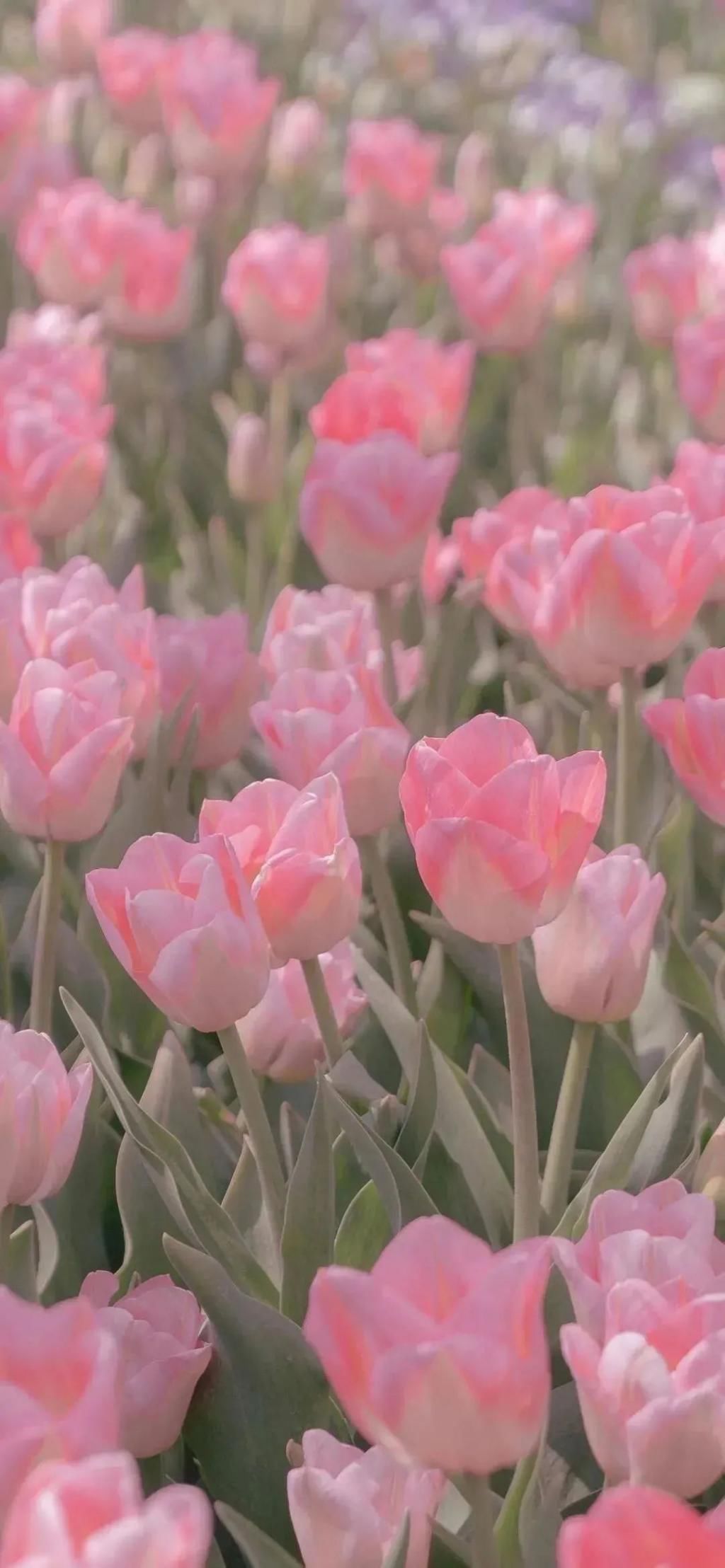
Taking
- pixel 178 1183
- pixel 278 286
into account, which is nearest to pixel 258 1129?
pixel 178 1183

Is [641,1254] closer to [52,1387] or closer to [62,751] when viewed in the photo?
[52,1387]

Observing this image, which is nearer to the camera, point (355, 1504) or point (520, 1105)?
point (355, 1504)

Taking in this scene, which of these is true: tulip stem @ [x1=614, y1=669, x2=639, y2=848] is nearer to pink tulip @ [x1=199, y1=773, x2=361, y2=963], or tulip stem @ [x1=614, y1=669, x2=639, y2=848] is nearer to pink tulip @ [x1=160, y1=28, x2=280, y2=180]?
pink tulip @ [x1=199, y1=773, x2=361, y2=963]

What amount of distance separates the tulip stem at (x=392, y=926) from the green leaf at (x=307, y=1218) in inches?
7.9

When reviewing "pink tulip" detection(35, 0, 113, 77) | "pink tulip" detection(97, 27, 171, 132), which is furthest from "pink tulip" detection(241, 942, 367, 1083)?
"pink tulip" detection(35, 0, 113, 77)

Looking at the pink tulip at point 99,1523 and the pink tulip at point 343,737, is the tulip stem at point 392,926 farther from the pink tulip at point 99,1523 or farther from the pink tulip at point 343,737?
the pink tulip at point 99,1523

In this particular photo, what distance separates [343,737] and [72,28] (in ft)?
6.41

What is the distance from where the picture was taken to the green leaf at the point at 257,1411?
24.6 inches

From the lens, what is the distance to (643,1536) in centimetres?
39

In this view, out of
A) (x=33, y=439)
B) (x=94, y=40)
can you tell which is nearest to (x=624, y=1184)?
(x=33, y=439)

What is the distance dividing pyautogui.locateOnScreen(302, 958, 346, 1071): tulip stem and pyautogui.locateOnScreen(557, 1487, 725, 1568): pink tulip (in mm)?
366

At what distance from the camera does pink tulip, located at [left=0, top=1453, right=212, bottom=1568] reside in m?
0.37

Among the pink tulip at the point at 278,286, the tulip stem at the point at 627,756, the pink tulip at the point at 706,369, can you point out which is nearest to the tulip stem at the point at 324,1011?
the tulip stem at the point at 627,756

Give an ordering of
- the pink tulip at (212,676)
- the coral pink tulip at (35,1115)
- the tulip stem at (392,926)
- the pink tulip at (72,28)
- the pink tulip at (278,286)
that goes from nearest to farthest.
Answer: the coral pink tulip at (35,1115) < the tulip stem at (392,926) < the pink tulip at (212,676) < the pink tulip at (278,286) < the pink tulip at (72,28)
